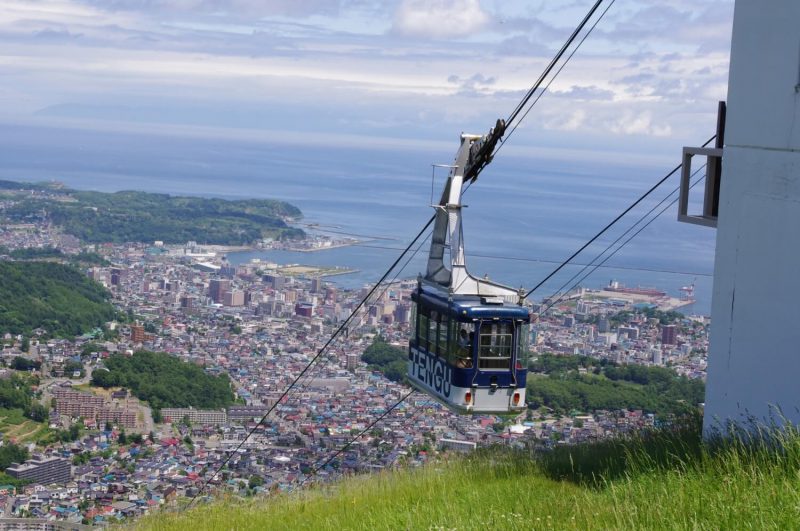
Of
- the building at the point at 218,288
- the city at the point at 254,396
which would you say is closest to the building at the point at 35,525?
the city at the point at 254,396

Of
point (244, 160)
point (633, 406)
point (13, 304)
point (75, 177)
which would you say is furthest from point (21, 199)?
point (244, 160)

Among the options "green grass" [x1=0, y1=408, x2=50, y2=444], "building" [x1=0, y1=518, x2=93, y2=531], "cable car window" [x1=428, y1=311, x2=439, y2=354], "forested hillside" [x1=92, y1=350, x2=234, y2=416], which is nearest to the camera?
"cable car window" [x1=428, y1=311, x2=439, y2=354]

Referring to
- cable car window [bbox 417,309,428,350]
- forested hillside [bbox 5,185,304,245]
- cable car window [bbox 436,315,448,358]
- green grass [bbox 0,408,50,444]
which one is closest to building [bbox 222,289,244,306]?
forested hillside [bbox 5,185,304,245]

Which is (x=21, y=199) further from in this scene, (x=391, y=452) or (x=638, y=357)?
(x=391, y=452)

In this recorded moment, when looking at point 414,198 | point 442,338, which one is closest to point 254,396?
point 442,338

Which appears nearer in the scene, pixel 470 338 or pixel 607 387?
pixel 470 338

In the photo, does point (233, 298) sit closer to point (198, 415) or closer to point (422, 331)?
point (198, 415)

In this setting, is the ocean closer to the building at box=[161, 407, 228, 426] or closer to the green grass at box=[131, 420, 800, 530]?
the green grass at box=[131, 420, 800, 530]
